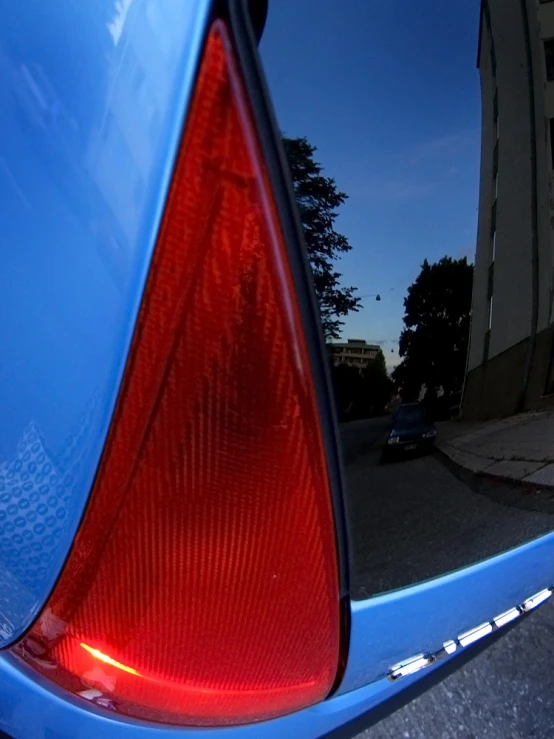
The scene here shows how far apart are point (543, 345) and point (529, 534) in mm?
395

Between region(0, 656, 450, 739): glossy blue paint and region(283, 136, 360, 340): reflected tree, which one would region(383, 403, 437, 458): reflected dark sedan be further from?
region(0, 656, 450, 739): glossy blue paint

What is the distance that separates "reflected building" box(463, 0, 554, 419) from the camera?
2.60 ft

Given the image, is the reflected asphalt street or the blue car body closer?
the blue car body

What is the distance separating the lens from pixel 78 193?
1.78 feet

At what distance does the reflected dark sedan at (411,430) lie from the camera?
834mm

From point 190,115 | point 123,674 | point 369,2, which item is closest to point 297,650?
point 123,674

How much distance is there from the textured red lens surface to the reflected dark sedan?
18 cm

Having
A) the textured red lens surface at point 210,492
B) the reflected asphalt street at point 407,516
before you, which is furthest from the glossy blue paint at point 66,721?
the reflected asphalt street at point 407,516

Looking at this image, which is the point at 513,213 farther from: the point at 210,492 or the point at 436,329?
the point at 210,492

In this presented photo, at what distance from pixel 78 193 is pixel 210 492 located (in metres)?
0.36

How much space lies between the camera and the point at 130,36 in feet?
1.68

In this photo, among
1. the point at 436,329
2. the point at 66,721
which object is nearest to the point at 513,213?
the point at 436,329

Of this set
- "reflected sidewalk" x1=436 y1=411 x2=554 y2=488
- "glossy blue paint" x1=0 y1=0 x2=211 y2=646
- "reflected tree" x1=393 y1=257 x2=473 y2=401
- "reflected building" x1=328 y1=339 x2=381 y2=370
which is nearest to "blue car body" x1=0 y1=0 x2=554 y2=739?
"glossy blue paint" x1=0 y1=0 x2=211 y2=646

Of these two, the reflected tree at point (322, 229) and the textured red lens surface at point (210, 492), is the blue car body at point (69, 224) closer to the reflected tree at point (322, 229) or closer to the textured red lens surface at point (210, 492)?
the textured red lens surface at point (210, 492)
